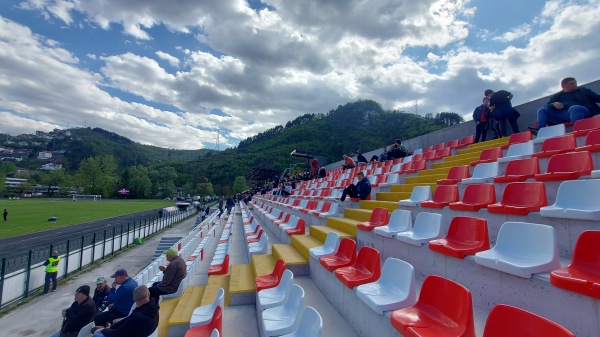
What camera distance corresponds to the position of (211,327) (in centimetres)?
305

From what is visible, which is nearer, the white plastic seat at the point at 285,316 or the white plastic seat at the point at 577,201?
the white plastic seat at the point at 577,201

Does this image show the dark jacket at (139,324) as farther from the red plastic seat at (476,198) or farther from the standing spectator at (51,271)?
the standing spectator at (51,271)

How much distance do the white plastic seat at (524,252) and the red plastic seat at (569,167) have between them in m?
1.47

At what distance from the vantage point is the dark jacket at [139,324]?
3.77 m

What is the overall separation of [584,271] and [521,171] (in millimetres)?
2648

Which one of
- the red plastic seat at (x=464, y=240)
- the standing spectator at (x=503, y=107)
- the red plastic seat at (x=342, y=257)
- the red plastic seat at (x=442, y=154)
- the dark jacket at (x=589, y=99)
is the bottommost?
the red plastic seat at (x=342, y=257)

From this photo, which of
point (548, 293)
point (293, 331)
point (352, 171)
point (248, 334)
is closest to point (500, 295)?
point (548, 293)

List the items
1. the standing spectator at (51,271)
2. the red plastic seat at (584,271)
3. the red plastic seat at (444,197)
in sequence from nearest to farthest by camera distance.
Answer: the red plastic seat at (584,271), the red plastic seat at (444,197), the standing spectator at (51,271)

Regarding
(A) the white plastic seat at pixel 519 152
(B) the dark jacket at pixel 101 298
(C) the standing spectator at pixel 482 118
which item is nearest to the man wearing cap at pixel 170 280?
(B) the dark jacket at pixel 101 298

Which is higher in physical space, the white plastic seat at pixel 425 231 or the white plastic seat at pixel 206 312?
the white plastic seat at pixel 425 231

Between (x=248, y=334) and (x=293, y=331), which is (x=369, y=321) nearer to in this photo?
(x=293, y=331)

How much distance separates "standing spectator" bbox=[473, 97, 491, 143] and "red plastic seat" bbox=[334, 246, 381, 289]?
22.3 ft

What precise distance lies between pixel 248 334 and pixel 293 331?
112cm

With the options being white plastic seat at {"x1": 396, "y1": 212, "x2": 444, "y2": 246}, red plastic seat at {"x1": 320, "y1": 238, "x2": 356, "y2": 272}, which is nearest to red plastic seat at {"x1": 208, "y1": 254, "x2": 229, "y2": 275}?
red plastic seat at {"x1": 320, "y1": 238, "x2": 356, "y2": 272}
